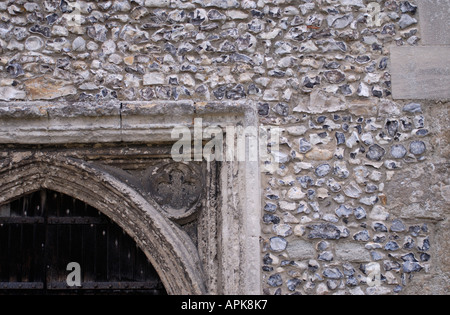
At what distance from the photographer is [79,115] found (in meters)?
2.81

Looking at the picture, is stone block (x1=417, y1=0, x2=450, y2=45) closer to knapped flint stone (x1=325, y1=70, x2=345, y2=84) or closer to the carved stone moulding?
knapped flint stone (x1=325, y1=70, x2=345, y2=84)

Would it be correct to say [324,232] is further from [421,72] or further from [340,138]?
[421,72]

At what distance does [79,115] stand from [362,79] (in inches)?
67.1

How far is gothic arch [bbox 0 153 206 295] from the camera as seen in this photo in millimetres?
2816

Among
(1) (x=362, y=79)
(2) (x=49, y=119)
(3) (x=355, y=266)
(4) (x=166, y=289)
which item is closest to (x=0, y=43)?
(2) (x=49, y=119)

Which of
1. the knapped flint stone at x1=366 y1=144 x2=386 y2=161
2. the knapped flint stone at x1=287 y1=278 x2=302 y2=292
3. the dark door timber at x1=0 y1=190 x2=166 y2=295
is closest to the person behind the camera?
the knapped flint stone at x1=287 y1=278 x2=302 y2=292

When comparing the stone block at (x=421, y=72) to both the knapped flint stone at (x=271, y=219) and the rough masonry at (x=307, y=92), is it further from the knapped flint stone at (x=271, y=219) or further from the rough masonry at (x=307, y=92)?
the knapped flint stone at (x=271, y=219)

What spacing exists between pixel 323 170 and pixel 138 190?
112 centimetres

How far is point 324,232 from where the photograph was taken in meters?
2.72

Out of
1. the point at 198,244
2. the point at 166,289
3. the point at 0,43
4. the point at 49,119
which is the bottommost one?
the point at 166,289

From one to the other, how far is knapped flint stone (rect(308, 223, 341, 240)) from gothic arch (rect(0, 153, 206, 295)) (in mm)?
698

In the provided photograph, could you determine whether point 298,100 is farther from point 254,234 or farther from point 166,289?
point 166,289

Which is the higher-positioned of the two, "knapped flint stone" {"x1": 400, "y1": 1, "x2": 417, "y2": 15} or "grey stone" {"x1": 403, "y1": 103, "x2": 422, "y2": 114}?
"knapped flint stone" {"x1": 400, "y1": 1, "x2": 417, "y2": 15}

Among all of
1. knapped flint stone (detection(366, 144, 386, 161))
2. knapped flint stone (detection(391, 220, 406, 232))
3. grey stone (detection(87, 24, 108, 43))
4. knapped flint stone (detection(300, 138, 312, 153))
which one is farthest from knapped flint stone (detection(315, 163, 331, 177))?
grey stone (detection(87, 24, 108, 43))
